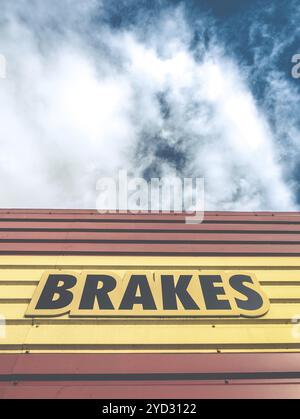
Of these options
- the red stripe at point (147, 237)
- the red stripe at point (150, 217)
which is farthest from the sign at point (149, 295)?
the red stripe at point (150, 217)

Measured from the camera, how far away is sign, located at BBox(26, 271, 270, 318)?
13.1 feet

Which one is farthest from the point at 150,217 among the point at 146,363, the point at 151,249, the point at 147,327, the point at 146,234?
the point at 146,363

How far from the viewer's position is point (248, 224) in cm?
594

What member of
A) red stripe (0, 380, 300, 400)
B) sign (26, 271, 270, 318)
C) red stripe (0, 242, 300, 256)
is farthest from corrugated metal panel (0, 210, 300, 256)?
red stripe (0, 380, 300, 400)

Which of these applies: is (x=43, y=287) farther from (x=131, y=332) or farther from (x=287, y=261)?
(x=287, y=261)

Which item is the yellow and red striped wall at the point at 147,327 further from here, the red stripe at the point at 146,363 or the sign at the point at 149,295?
the sign at the point at 149,295

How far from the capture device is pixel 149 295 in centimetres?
425

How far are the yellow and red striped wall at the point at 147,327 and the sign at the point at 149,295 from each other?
11 cm

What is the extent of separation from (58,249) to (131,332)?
2076 mm

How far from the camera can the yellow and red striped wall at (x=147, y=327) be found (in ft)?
10.3

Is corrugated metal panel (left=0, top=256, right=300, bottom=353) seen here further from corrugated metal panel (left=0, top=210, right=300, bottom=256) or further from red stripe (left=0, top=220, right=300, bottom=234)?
red stripe (left=0, top=220, right=300, bottom=234)

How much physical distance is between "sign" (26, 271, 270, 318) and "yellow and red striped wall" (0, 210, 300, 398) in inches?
4.5
